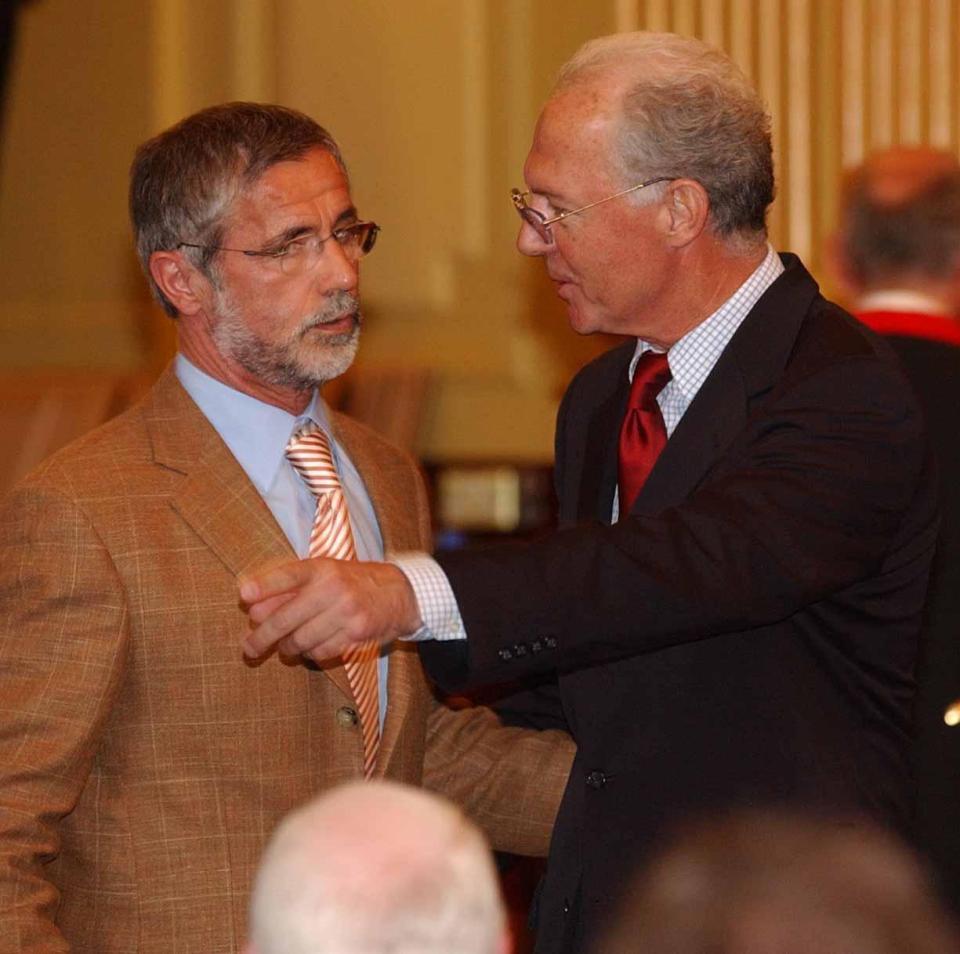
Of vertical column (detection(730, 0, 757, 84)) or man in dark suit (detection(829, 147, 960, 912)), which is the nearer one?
man in dark suit (detection(829, 147, 960, 912))

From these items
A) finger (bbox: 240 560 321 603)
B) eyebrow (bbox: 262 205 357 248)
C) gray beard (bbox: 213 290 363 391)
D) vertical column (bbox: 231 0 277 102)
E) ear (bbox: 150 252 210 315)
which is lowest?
finger (bbox: 240 560 321 603)

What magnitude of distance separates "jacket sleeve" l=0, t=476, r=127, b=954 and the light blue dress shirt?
334 millimetres

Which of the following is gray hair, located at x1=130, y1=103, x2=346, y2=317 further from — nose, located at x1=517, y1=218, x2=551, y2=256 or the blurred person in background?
the blurred person in background

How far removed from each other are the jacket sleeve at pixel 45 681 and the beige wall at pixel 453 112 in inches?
143

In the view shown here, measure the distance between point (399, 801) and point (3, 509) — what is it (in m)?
1.42

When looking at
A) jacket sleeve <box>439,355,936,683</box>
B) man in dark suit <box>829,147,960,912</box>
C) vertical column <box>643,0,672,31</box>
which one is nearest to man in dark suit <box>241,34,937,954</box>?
jacket sleeve <box>439,355,936,683</box>

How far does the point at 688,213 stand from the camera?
249 centimetres

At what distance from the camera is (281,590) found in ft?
6.39

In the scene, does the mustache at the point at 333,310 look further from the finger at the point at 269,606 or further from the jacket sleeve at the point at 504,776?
the finger at the point at 269,606

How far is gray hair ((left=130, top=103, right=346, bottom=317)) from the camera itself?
2.70m

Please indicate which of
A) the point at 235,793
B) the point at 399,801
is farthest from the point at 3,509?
the point at 399,801

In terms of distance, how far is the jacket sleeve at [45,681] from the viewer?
89.4 inches

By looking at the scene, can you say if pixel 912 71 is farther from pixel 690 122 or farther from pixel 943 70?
pixel 690 122

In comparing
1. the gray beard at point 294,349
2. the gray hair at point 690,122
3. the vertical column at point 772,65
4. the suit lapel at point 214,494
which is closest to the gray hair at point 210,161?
the gray beard at point 294,349
